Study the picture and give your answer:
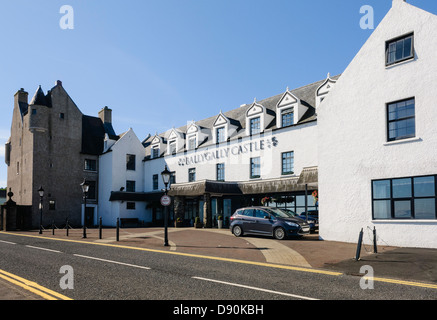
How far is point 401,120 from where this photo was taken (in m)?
16.3

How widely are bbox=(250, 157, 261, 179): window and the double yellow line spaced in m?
20.7

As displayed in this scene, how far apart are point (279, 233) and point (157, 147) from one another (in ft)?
79.8

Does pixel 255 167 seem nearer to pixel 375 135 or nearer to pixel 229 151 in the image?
pixel 229 151

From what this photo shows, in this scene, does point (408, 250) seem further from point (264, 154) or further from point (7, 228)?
point (7, 228)

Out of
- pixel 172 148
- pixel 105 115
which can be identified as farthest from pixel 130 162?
pixel 105 115

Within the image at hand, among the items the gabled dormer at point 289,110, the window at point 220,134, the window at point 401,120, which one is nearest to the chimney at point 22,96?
the window at point 220,134

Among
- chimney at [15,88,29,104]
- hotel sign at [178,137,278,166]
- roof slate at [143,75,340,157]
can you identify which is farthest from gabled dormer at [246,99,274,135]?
chimney at [15,88,29,104]

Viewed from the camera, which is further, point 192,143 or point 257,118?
point 192,143

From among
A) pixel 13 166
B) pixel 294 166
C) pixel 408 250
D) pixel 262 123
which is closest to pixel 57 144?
pixel 13 166

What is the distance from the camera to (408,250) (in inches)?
563

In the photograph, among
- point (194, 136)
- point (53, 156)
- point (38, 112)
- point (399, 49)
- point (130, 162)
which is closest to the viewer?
point (399, 49)

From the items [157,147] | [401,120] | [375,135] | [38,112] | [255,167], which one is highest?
[38,112]

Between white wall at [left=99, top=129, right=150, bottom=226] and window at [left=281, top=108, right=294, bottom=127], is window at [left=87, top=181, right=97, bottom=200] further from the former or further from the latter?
window at [left=281, top=108, right=294, bottom=127]

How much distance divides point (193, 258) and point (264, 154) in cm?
1608
